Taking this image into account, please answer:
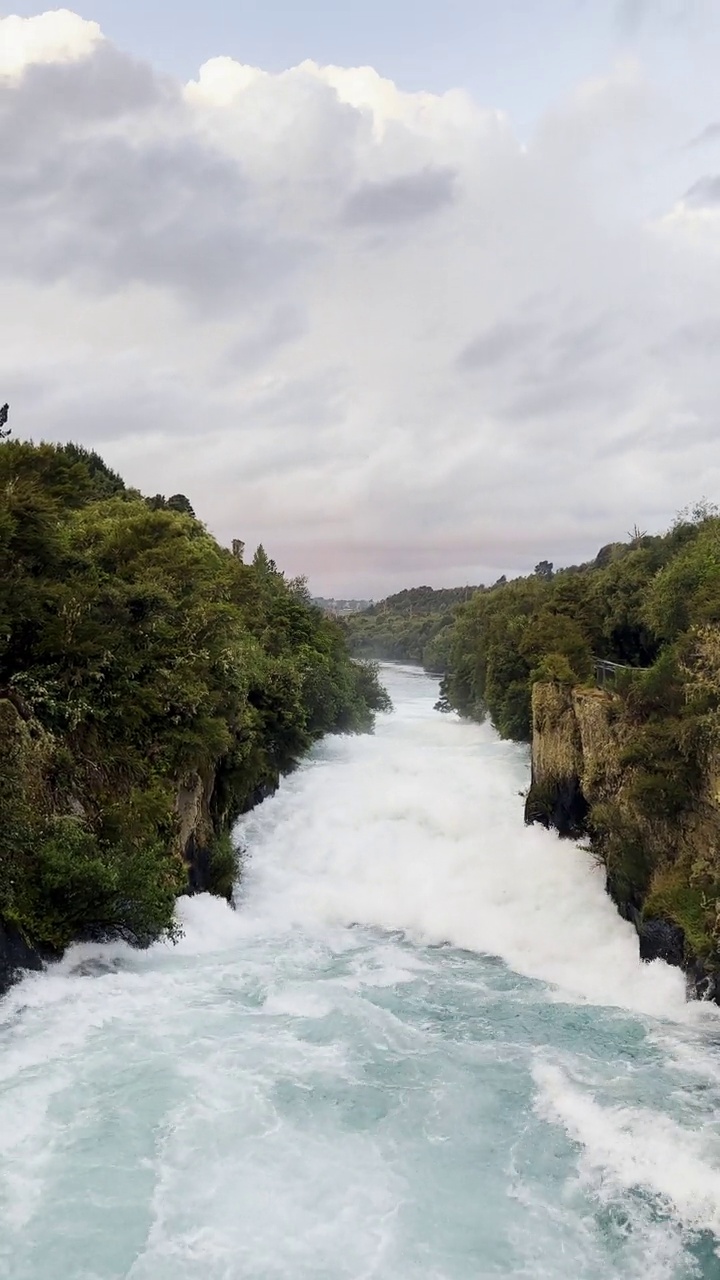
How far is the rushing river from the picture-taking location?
8711mm

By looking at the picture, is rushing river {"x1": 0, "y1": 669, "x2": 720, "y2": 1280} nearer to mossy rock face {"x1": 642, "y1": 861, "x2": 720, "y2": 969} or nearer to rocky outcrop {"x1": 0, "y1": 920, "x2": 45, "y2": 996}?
rocky outcrop {"x1": 0, "y1": 920, "x2": 45, "y2": 996}

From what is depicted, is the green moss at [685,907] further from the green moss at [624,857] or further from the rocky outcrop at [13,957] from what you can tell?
the rocky outcrop at [13,957]

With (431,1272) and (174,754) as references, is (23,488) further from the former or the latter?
(431,1272)

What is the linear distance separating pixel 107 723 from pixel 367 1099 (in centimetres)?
909

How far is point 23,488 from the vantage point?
18.5 meters

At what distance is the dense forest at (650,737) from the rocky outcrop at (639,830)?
0.03 m

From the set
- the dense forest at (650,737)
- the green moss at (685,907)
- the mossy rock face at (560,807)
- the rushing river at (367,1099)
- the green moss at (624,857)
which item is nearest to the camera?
the rushing river at (367,1099)

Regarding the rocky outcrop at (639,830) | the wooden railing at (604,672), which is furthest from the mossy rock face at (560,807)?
the wooden railing at (604,672)

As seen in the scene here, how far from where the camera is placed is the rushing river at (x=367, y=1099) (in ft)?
28.6

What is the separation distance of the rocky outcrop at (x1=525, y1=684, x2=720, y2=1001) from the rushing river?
72 cm

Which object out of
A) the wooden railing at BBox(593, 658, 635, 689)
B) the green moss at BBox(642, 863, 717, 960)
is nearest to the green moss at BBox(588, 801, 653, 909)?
the green moss at BBox(642, 863, 717, 960)

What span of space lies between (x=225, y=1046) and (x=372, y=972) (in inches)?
161

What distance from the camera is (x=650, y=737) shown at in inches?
706

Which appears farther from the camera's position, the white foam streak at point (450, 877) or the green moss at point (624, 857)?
the green moss at point (624, 857)
